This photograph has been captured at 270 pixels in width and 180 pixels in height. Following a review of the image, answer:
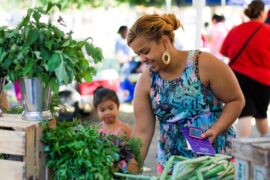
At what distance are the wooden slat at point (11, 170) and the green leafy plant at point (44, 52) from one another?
1.10 ft

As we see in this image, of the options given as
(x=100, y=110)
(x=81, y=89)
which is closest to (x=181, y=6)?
(x=81, y=89)

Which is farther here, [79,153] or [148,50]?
[148,50]

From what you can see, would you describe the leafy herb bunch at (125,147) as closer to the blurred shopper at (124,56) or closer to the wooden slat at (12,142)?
the wooden slat at (12,142)

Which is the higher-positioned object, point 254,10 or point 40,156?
point 254,10

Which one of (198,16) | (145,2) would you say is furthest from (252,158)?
(145,2)

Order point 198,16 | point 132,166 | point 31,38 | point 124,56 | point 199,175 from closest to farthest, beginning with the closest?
point 199,175, point 31,38, point 132,166, point 198,16, point 124,56

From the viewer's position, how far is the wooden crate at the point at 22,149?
7.12 feet

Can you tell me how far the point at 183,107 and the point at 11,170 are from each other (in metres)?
0.90

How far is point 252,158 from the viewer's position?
5.17ft

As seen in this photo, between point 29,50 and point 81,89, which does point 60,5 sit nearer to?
point 29,50

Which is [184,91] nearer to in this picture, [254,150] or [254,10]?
[254,150]

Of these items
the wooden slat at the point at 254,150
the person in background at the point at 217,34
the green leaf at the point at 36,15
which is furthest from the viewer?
the person in background at the point at 217,34

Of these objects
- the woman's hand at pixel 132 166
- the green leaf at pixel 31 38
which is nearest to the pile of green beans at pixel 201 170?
the woman's hand at pixel 132 166

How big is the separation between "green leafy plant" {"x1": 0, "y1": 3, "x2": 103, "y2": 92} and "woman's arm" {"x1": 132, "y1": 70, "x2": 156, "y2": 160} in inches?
20.0
